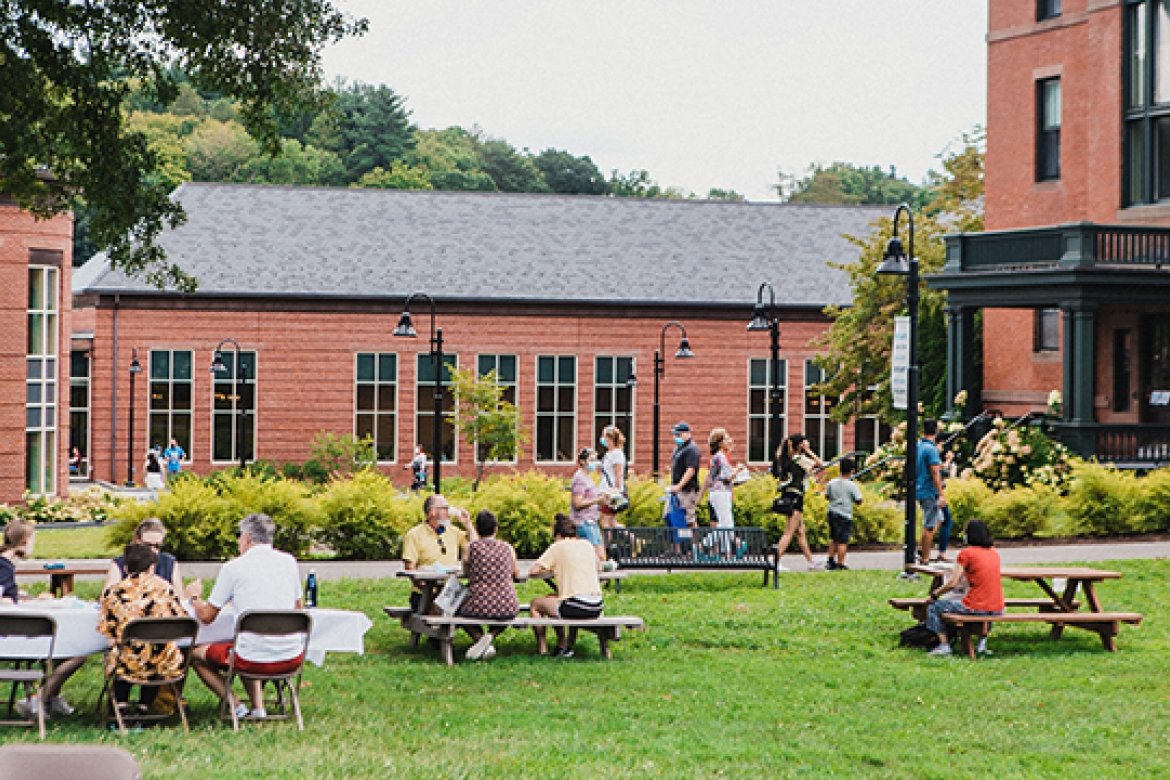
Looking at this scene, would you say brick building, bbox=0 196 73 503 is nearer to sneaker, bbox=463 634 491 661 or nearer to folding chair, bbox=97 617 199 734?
sneaker, bbox=463 634 491 661

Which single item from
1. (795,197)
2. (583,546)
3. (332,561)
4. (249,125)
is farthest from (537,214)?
(795,197)

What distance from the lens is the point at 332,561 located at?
78.1 feet

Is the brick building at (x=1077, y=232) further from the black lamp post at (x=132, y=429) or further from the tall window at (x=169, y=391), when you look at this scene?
the black lamp post at (x=132, y=429)

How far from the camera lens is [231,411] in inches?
2039

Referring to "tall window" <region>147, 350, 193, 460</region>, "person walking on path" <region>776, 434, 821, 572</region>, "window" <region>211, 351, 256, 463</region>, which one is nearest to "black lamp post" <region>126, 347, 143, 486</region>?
"tall window" <region>147, 350, 193, 460</region>

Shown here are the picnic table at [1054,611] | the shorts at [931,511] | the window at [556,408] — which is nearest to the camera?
the picnic table at [1054,611]

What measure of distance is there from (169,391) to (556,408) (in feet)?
40.5

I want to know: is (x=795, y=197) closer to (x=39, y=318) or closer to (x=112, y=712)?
(x=39, y=318)

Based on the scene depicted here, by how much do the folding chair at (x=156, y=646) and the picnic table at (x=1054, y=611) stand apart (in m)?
7.14

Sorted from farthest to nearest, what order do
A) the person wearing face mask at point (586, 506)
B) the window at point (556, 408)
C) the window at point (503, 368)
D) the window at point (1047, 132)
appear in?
the window at point (556, 408) → the window at point (503, 368) → the window at point (1047, 132) → the person wearing face mask at point (586, 506)

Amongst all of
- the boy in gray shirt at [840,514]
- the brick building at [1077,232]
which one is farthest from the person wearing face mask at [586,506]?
the brick building at [1077,232]

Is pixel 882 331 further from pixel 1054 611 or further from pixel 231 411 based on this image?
pixel 1054 611

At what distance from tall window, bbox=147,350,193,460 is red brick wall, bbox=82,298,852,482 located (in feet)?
0.87

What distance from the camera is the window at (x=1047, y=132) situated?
40.0 metres
